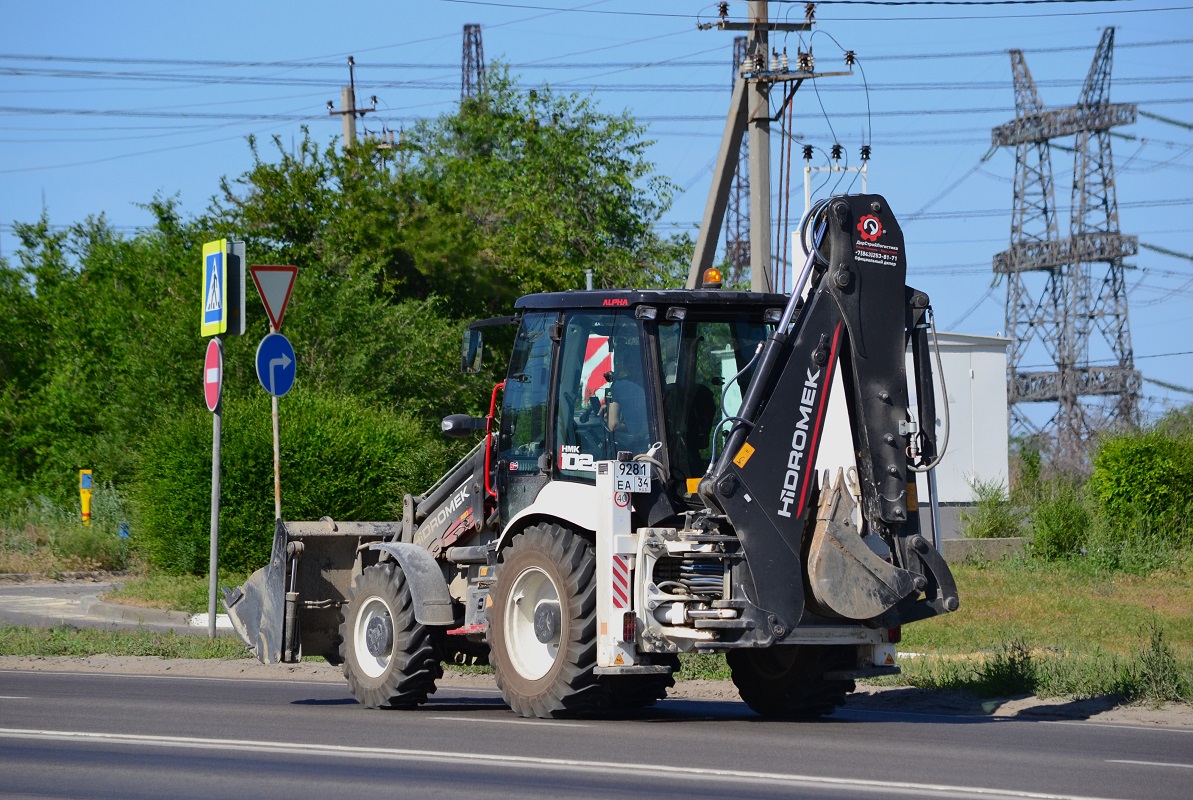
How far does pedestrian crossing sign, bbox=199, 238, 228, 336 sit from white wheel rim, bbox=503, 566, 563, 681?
738cm

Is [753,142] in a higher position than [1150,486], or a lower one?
higher

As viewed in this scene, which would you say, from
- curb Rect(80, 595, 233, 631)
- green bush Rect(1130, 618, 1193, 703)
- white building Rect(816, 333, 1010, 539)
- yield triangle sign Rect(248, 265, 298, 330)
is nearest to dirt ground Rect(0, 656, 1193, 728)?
green bush Rect(1130, 618, 1193, 703)

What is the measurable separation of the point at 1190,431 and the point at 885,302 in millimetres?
19337

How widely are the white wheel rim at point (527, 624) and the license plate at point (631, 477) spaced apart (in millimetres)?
941

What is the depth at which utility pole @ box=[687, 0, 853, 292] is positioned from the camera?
978 inches

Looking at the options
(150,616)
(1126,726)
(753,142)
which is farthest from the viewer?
(753,142)

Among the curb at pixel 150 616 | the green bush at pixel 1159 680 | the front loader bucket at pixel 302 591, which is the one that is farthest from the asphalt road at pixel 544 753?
the curb at pixel 150 616

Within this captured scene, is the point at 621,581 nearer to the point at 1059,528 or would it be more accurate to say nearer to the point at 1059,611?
the point at 1059,611

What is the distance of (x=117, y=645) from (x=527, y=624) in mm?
6866

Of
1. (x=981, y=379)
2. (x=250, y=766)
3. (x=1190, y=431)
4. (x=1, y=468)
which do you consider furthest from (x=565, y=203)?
(x=250, y=766)

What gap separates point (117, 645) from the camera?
1608 centimetres

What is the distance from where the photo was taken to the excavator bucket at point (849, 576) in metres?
10.0

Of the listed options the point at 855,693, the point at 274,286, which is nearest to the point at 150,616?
the point at 274,286

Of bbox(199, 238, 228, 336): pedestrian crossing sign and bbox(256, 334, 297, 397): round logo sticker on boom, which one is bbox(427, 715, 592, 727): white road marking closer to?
bbox(256, 334, 297, 397): round logo sticker on boom
